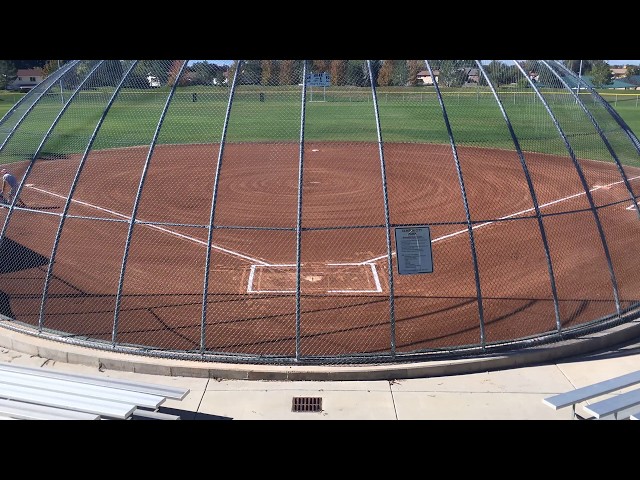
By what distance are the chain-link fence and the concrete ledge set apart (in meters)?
0.28

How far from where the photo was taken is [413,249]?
1170 cm

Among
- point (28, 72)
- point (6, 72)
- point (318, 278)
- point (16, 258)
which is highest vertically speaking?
point (28, 72)

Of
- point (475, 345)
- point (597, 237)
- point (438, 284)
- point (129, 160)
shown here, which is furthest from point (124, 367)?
point (129, 160)

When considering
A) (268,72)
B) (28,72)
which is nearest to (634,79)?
(268,72)

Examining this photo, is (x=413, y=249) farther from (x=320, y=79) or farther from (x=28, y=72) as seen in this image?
(x=28, y=72)

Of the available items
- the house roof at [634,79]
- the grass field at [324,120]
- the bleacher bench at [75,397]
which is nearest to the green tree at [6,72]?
the grass field at [324,120]

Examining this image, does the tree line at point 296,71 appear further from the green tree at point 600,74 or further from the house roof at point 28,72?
the house roof at point 28,72

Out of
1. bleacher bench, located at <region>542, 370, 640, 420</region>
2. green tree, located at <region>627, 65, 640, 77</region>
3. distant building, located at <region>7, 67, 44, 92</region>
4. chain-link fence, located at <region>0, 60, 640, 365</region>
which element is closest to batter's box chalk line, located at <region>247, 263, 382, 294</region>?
chain-link fence, located at <region>0, 60, 640, 365</region>

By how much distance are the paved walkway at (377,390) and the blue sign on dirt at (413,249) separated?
190cm

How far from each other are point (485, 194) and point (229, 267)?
37.2ft

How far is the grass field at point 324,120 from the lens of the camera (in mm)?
35906

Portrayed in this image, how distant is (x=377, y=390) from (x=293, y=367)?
149cm

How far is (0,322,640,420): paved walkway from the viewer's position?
1008 centimetres

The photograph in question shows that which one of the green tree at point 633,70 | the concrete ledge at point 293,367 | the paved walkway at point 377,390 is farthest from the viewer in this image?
the green tree at point 633,70
